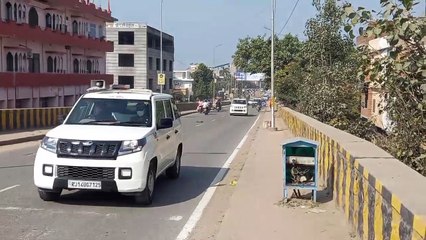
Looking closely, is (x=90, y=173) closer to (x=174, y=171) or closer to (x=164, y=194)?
(x=164, y=194)

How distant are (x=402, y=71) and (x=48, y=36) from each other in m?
36.6

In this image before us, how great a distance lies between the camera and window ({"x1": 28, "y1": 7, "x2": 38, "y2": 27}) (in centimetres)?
3956

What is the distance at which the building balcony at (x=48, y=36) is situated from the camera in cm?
3331

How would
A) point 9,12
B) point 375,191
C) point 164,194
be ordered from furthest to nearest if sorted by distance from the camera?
1. point 9,12
2. point 164,194
3. point 375,191

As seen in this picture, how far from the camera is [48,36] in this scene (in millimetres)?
40125

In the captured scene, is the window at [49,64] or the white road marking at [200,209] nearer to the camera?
the white road marking at [200,209]

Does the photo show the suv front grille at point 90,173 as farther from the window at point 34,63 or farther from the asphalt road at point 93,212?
the window at point 34,63

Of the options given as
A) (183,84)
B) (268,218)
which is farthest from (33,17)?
(183,84)

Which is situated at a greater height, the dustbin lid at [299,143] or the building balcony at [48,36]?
the building balcony at [48,36]

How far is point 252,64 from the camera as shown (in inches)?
2317

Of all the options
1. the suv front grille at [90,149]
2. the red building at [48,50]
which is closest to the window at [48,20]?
the red building at [48,50]

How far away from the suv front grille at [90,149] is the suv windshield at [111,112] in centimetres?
102

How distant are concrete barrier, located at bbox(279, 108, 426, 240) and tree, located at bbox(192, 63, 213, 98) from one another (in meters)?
104

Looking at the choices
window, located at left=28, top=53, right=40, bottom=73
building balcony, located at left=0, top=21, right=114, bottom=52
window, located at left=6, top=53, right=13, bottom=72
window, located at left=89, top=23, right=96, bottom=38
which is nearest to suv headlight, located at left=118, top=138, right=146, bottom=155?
building balcony, located at left=0, top=21, right=114, bottom=52
